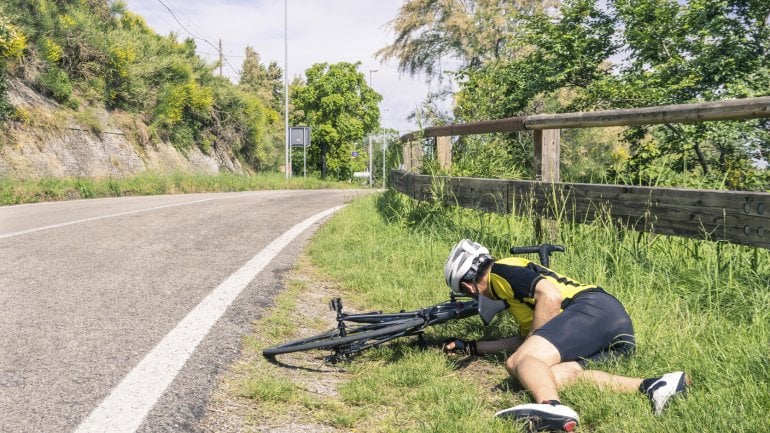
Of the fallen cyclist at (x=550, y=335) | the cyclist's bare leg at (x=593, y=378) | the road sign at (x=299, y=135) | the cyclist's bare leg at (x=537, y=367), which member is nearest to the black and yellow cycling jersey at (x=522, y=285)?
the fallen cyclist at (x=550, y=335)

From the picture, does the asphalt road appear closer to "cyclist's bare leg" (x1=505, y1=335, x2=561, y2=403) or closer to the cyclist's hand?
the cyclist's hand

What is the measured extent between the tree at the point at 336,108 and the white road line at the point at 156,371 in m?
50.5

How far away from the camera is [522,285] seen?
127 inches

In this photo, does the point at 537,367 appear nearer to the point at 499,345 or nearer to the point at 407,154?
the point at 499,345

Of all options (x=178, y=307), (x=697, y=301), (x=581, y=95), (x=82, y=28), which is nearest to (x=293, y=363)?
(x=178, y=307)

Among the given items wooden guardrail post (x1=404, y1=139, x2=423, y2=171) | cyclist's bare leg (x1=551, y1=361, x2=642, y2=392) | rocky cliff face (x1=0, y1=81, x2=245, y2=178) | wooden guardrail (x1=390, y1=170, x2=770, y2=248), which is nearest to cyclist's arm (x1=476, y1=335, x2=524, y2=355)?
cyclist's bare leg (x1=551, y1=361, x2=642, y2=392)

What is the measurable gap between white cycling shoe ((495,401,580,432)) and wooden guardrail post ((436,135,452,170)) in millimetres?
4883

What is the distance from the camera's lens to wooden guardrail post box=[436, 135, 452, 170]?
23.6 feet

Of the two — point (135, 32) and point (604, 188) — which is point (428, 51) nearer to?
point (135, 32)

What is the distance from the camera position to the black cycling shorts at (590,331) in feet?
9.78

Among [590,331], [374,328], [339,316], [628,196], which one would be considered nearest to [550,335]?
[590,331]

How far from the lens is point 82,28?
69.4 ft

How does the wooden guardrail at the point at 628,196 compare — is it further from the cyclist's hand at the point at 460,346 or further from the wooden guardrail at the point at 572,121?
the cyclist's hand at the point at 460,346

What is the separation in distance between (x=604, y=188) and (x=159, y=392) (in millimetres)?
3214
